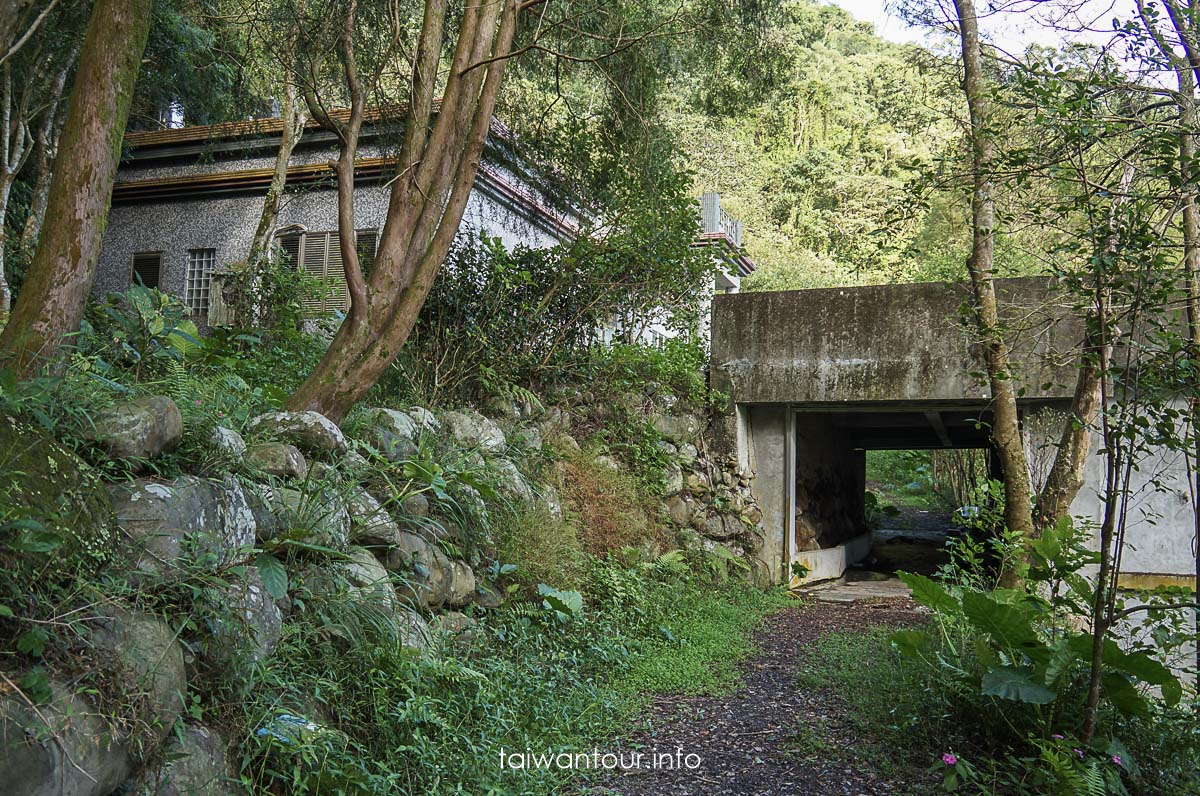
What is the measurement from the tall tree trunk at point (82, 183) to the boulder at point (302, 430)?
1.02 meters

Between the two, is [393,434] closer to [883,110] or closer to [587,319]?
[587,319]

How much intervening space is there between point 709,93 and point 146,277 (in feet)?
34.4

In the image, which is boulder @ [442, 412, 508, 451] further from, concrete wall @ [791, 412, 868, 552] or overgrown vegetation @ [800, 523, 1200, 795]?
concrete wall @ [791, 412, 868, 552]

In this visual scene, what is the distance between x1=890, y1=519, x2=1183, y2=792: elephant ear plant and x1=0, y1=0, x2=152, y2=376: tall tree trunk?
4.37m

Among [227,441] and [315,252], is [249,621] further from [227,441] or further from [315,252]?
[315,252]

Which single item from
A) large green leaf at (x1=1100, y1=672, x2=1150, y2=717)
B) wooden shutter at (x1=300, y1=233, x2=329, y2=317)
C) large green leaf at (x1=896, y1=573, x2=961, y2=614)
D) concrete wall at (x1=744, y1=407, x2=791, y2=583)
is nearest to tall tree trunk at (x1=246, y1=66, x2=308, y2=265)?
wooden shutter at (x1=300, y1=233, x2=329, y2=317)

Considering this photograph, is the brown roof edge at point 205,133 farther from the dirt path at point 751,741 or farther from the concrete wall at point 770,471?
the dirt path at point 751,741

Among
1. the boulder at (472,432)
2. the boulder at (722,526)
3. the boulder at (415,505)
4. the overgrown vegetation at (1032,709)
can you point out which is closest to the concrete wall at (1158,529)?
the boulder at (722,526)

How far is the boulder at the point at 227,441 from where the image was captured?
150 inches

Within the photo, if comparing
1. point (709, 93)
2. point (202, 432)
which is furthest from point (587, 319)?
point (202, 432)

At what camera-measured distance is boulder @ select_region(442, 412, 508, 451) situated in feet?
21.0

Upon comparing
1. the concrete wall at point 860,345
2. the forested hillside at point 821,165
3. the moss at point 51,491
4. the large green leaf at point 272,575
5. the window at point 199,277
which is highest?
the forested hillside at point 821,165

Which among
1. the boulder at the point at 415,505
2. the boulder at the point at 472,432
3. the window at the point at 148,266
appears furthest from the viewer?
the window at the point at 148,266

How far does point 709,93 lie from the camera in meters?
8.43
